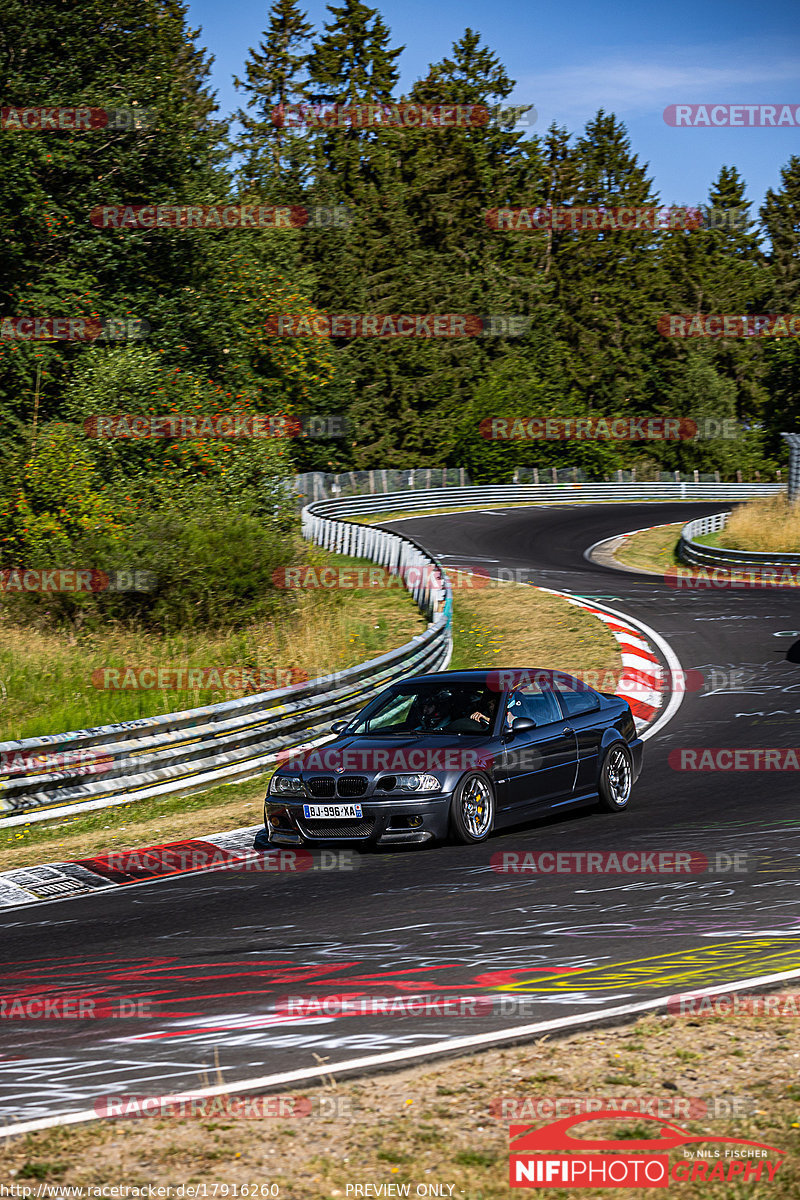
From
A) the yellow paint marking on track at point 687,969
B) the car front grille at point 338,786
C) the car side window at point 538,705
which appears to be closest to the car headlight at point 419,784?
the car front grille at point 338,786

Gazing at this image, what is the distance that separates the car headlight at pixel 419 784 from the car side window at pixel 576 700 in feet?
6.43

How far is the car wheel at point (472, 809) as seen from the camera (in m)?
9.98

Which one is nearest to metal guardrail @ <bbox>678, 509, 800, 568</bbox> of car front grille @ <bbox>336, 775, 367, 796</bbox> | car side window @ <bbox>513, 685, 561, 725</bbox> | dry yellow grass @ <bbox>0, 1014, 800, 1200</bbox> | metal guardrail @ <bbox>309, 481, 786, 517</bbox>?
metal guardrail @ <bbox>309, 481, 786, 517</bbox>

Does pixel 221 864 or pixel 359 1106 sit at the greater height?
pixel 359 1106

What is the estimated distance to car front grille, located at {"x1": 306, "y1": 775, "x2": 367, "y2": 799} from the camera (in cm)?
999

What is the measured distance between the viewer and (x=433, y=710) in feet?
36.6

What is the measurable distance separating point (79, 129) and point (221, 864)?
2715cm

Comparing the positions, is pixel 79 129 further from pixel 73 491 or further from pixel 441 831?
pixel 441 831

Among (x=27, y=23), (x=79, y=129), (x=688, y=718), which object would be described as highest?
(x=27, y=23)

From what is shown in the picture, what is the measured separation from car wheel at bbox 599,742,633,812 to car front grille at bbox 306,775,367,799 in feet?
8.20

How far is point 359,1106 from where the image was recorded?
185 inches

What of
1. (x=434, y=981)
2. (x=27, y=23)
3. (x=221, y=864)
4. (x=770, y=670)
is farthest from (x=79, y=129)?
(x=434, y=981)

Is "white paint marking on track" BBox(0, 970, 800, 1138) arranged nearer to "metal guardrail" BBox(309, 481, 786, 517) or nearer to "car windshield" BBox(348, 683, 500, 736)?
"car windshield" BBox(348, 683, 500, 736)

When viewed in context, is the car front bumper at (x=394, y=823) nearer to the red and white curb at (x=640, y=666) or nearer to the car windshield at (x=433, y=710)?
the car windshield at (x=433, y=710)
